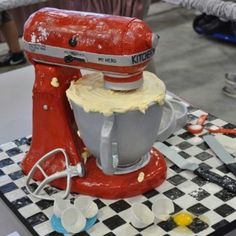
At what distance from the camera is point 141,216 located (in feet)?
2.66

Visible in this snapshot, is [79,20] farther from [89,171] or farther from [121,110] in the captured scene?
[89,171]

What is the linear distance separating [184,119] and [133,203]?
0.91ft

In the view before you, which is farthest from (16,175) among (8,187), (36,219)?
(36,219)

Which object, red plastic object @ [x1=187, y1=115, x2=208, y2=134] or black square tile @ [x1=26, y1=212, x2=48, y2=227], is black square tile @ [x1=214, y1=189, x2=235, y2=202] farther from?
black square tile @ [x1=26, y1=212, x2=48, y2=227]

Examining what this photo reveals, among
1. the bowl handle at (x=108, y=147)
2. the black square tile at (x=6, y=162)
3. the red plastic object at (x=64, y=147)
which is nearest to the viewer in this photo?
the bowl handle at (x=108, y=147)

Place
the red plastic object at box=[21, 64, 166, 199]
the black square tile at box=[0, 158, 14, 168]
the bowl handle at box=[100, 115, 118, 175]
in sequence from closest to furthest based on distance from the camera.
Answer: the bowl handle at box=[100, 115, 118, 175] < the red plastic object at box=[21, 64, 166, 199] < the black square tile at box=[0, 158, 14, 168]

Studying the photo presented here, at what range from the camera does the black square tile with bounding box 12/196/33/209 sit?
34.3 inches

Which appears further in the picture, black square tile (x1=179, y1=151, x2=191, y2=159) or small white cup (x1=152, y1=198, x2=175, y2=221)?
black square tile (x1=179, y1=151, x2=191, y2=159)

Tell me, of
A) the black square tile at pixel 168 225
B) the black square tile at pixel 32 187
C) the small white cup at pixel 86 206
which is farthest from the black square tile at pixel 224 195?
the black square tile at pixel 32 187

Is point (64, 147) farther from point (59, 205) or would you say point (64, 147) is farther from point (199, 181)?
point (199, 181)

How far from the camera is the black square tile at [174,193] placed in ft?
2.88

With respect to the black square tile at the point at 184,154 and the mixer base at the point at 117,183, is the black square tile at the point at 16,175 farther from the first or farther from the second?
the black square tile at the point at 184,154

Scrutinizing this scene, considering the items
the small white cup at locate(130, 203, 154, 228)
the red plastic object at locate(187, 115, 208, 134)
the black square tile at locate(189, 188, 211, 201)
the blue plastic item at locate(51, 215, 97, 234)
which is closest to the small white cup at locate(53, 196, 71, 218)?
the blue plastic item at locate(51, 215, 97, 234)

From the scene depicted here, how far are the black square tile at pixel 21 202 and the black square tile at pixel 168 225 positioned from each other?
0.24m
